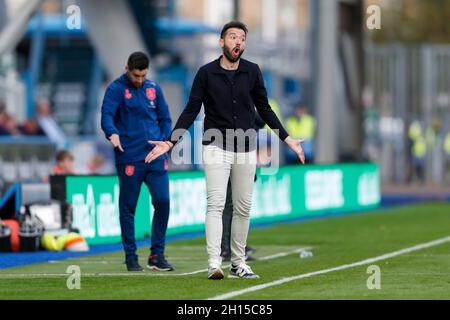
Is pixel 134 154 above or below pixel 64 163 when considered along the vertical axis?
above

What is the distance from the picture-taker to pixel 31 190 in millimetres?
→ 19297

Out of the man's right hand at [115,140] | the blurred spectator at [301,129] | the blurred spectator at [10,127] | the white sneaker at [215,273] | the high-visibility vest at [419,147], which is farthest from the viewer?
the high-visibility vest at [419,147]

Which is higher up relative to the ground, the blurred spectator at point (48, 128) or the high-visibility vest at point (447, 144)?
the blurred spectator at point (48, 128)

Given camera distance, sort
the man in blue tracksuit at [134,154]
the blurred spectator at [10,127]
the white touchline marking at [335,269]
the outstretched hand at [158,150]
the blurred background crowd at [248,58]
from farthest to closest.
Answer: the blurred background crowd at [248,58] < the blurred spectator at [10,127] < the man in blue tracksuit at [134,154] < the outstretched hand at [158,150] < the white touchline marking at [335,269]

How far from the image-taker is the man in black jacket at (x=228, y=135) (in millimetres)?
13555

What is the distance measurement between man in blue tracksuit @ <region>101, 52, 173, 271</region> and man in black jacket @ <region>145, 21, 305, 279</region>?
1071mm

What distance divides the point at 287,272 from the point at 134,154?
1.85 meters

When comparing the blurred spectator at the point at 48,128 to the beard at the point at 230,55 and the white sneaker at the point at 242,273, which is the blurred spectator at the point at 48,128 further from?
the beard at the point at 230,55

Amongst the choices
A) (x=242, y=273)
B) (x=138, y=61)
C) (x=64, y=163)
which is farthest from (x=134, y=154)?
(x=64, y=163)

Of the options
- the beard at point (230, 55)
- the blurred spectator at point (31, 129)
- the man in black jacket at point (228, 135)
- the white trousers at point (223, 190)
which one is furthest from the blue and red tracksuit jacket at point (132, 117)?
the blurred spectator at point (31, 129)

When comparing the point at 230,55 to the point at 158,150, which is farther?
the point at 158,150

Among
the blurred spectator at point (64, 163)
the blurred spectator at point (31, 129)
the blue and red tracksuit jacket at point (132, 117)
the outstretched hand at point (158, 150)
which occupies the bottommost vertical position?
the blurred spectator at point (64, 163)

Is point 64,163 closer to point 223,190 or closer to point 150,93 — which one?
point 150,93

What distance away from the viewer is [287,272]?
14617 mm
